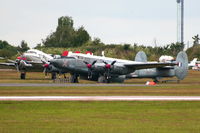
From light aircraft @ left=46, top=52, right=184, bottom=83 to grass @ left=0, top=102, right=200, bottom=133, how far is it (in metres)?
30.1

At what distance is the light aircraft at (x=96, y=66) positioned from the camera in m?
64.4

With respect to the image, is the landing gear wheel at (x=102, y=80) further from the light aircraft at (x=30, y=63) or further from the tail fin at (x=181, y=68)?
the tail fin at (x=181, y=68)

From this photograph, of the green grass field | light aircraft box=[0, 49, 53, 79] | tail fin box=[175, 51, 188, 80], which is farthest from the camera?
light aircraft box=[0, 49, 53, 79]

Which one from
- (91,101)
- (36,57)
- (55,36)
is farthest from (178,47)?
(91,101)

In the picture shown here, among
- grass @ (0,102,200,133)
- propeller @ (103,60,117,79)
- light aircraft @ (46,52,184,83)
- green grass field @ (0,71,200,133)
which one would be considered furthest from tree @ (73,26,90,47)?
grass @ (0,102,200,133)

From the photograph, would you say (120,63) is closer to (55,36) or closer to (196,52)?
(196,52)

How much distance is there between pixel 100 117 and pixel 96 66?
37462 millimetres

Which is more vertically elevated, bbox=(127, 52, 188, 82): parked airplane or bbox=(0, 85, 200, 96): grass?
bbox=(127, 52, 188, 82): parked airplane

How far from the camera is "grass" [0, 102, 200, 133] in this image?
23.2 metres

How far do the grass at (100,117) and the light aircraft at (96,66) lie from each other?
98.7ft

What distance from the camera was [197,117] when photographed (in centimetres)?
2770

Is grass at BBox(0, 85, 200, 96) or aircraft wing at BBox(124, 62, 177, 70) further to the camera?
aircraft wing at BBox(124, 62, 177, 70)

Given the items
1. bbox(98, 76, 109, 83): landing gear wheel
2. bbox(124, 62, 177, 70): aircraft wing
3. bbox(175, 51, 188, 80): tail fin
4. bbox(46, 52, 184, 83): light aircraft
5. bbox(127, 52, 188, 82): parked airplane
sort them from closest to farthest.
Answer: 1. bbox(46, 52, 184, 83): light aircraft
2. bbox(98, 76, 109, 83): landing gear wheel
3. bbox(124, 62, 177, 70): aircraft wing
4. bbox(127, 52, 188, 82): parked airplane
5. bbox(175, 51, 188, 80): tail fin

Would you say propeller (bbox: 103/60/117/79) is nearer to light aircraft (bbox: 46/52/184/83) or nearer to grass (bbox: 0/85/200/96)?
light aircraft (bbox: 46/52/184/83)
